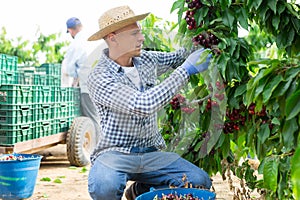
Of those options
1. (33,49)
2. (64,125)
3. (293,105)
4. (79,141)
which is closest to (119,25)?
(293,105)

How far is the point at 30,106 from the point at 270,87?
11.7 feet

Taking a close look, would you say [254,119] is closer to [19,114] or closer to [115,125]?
[115,125]

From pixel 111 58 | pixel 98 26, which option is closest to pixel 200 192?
pixel 111 58

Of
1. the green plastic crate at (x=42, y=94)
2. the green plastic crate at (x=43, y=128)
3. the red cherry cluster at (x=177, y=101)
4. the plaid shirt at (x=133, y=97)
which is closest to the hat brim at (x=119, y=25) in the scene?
the plaid shirt at (x=133, y=97)

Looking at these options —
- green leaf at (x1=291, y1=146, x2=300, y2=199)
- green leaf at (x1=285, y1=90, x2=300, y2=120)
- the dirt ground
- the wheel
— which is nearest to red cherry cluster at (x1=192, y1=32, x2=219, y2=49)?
green leaf at (x1=285, y1=90, x2=300, y2=120)

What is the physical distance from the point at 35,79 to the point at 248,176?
4078mm

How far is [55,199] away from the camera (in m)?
4.11

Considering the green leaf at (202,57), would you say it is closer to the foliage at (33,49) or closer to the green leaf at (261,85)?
the green leaf at (261,85)

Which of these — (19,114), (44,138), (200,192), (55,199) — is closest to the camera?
(200,192)

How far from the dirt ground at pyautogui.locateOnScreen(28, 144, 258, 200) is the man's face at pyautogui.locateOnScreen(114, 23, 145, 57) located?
1793 mm

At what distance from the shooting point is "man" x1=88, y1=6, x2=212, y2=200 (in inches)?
90.4

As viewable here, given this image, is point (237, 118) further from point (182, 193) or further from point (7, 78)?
point (7, 78)

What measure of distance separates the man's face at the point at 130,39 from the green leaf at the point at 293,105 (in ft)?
3.52

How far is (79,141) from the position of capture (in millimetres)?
5496
